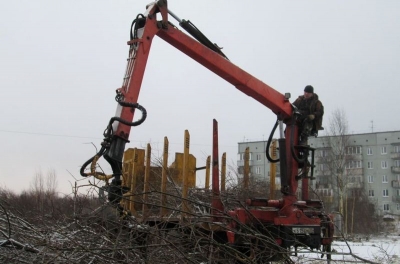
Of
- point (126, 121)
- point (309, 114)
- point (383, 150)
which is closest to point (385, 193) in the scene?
point (383, 150)

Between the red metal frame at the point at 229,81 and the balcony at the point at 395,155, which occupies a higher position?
the balcony at the point at 395,155

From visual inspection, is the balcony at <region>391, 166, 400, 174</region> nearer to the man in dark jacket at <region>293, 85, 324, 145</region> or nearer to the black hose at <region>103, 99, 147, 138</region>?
the man in dark jacket at <region>293, 85, 324, 145</region>

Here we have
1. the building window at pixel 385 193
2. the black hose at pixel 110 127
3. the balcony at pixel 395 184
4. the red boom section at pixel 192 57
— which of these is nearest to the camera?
the black hose at pixel 110 127

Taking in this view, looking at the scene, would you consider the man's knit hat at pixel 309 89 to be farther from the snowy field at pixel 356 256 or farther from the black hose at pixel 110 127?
the black hose at pixel 110 127

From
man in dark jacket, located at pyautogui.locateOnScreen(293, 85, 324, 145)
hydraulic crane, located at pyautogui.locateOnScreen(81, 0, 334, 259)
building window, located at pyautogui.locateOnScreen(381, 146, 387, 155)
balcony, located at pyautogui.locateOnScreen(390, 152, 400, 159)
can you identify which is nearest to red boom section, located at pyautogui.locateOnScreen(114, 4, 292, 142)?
hydraulic crane, located at pyautogui.locateOnScreen(81, 0, 334, 259)

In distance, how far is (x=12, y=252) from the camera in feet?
15.0

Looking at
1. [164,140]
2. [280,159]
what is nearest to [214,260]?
[280,159]

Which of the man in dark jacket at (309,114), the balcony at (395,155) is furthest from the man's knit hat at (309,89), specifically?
the balcony at (395,155)

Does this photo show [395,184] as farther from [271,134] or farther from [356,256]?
[356,256]

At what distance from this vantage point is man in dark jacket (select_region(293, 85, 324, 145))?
762 centimetres

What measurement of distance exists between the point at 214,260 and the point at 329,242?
3.30 metres

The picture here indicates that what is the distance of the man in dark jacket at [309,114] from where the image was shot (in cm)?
762

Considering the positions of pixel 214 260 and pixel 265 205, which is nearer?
pixel 214 260

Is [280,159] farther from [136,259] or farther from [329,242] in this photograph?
[136,259]
